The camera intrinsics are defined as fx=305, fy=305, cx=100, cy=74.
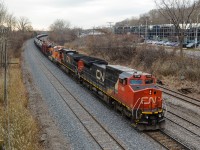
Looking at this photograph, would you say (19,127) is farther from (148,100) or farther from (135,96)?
(148,100)

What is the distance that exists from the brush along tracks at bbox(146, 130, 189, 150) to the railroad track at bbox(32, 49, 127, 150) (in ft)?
6.28

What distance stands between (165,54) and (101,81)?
650 inches

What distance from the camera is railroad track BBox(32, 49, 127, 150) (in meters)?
14.2

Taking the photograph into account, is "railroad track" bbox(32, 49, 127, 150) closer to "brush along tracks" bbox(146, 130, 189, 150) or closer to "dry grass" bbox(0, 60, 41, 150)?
"brush along tracks" bbox(146, 130, 189, 150)

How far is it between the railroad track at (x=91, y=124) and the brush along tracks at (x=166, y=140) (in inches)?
75.3

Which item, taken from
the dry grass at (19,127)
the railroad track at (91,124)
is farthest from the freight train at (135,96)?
the dry grass at (19,127)

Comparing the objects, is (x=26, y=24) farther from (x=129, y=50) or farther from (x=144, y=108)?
(x=144, y=108)

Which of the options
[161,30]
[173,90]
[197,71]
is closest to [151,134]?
[173,90]

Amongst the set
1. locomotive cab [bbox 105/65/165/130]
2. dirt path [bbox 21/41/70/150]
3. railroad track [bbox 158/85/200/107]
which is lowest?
dirt path [bbox 21/41/70/150]

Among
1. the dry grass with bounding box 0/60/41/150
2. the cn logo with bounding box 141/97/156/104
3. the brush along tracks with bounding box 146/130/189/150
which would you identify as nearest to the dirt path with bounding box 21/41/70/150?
the dry grass with bounding box 0/60/41/150

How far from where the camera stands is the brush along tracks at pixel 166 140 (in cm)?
1388

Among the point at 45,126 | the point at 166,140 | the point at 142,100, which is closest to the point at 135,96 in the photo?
the point at 142,100

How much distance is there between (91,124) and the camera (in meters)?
17.2

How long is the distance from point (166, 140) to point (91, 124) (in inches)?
175
